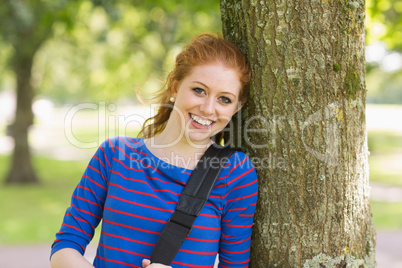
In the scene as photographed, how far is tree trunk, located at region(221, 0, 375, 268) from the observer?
6.06ft

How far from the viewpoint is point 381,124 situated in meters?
37.4

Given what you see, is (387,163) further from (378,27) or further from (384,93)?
(384,93)

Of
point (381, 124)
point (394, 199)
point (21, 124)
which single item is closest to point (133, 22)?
point (21, 124)

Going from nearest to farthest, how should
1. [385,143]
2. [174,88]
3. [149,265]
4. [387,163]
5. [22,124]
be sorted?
[149,265], [174,88], [22,124], [387,163], [385,143]

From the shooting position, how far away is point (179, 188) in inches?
71.9

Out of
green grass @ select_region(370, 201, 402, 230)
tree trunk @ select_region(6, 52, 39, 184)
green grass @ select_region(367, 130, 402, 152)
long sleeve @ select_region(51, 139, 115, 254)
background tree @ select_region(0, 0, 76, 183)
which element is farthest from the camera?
green grass @ select_region(367, 130, 402, 152)

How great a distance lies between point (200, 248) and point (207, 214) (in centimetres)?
15

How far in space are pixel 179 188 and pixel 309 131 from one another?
0.62 m

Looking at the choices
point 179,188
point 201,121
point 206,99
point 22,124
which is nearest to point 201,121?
point 201,121

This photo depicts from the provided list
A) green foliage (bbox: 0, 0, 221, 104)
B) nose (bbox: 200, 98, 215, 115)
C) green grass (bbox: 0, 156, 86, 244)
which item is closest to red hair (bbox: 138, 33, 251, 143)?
nose (bbox: 200, 98, 215, 115)

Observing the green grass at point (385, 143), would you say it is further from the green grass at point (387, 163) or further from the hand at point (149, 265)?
the hand at point (149, 265)

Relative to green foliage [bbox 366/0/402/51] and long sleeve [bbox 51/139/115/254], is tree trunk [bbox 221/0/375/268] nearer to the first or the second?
long sleeve [bbox 51/139/115/254]

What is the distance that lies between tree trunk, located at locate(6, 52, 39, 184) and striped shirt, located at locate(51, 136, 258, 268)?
952 cm

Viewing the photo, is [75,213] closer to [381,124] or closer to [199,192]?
[199,192]
